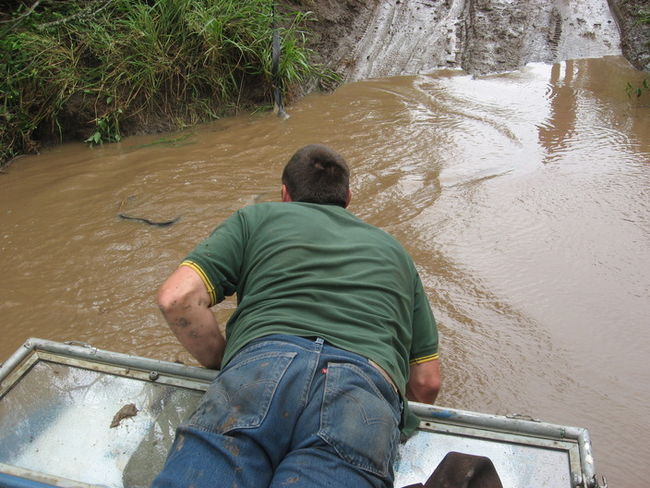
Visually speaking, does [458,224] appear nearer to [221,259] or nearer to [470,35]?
[221,259]

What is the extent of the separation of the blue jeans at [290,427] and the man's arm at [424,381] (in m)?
0.45

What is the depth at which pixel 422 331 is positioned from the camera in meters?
2.03

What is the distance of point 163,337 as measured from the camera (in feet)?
10.5

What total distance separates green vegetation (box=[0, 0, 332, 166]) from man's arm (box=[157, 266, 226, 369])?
14.6ft

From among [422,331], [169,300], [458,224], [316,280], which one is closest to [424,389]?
[422,331]

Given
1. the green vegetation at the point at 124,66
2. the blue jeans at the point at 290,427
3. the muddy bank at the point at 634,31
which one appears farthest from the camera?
the muddy bank at the point at 634,31

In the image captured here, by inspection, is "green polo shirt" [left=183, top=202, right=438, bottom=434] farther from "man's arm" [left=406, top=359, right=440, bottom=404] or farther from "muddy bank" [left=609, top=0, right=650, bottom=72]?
"muddy bank" [left=609, top=0, right=650, bottom=72]

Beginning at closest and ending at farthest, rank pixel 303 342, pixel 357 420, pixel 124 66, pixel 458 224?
pixel 357 420 → pixel 303 342 → pixel 458 224 → pixel 124 66

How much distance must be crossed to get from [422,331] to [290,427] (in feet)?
2.22

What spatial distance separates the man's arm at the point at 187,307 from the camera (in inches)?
69.8

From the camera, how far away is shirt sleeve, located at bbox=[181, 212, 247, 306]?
1.83 m

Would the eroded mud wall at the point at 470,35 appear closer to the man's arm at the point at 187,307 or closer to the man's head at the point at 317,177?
the man's head at the point at 317,177

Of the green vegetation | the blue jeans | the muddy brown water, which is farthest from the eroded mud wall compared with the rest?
the blue jeans

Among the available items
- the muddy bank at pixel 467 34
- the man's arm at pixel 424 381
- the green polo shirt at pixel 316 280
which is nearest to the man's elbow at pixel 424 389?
the man's arm at pixel 424 381
